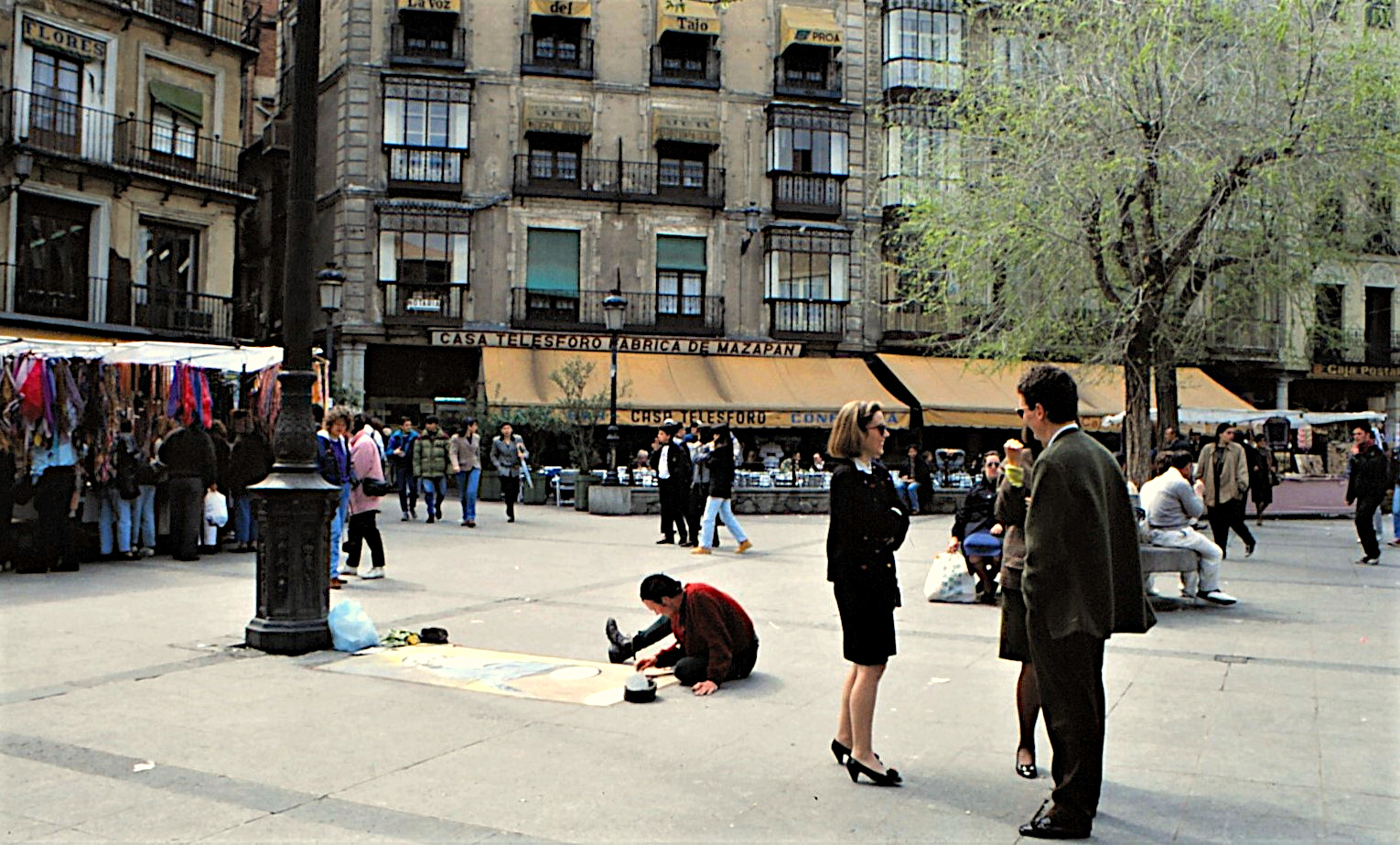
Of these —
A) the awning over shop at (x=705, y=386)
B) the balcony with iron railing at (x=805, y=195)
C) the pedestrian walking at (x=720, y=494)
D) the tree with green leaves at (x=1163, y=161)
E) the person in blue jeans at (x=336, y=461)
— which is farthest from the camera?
the balcony with iron railing at (x=805, y=195)

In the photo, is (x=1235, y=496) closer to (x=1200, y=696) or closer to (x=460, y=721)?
(x=1200, y=696)

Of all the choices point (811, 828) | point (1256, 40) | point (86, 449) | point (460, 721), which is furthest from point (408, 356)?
point (811, 828)

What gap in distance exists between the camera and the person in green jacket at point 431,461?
749 inches

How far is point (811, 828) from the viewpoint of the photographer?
4488 mm

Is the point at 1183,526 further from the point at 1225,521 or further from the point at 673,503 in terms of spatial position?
the point at 673,503

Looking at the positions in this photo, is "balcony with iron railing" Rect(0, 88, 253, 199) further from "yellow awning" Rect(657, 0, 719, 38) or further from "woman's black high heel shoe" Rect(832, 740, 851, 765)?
"woman's black high heel shoe" Rect(832, 740, 851, 765)

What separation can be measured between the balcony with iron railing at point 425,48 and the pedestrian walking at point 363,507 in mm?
21079

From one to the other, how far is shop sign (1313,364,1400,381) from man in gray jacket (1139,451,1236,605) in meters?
30.6

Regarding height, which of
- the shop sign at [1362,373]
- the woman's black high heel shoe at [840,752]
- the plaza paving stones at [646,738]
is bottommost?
the plaza paving stones at [646,738]

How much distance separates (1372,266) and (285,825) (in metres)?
40.2

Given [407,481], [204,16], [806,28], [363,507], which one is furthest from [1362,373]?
[363,507]

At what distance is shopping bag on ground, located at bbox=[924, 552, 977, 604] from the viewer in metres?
10.7

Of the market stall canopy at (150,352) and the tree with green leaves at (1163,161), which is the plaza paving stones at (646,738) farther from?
the tree with green leaves at (1163,161)

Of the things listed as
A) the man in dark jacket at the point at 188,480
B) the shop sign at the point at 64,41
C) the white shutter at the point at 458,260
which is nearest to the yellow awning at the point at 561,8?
the white shutter at the point at 458,260
